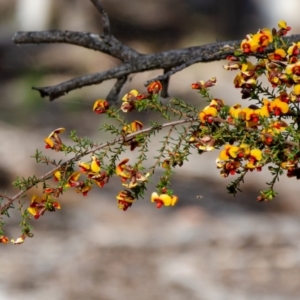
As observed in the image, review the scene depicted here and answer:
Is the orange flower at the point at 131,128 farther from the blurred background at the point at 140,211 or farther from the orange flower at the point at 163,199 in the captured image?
the blurred background at the point at 140,211

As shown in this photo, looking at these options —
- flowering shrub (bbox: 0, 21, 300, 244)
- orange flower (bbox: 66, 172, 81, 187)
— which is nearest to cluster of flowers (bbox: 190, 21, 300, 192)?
flowering shrub (bbox: 0, 21, 300, 244)

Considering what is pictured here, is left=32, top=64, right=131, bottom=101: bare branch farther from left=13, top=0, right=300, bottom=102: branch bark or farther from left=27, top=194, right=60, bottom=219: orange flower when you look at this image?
left=27, top=194, right=60, bottom=219: orange flower

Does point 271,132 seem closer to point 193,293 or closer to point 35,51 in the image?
point 193,293

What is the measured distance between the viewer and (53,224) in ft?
11.3

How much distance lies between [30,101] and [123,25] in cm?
116

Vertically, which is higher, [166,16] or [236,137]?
[166,16]

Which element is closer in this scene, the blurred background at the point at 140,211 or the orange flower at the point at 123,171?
the orange flower at the point at 123,171

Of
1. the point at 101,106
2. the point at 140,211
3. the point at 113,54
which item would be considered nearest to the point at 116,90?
the point at 113,54

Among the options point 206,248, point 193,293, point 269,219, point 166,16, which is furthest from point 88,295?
point 166,16

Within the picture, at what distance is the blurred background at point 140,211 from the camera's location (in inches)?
111

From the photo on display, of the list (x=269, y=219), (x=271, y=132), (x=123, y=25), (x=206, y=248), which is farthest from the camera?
(x=123, y=25)

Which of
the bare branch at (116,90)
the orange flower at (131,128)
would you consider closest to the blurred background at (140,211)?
the bare branch at (116,90)

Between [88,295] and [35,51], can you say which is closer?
[88,295]

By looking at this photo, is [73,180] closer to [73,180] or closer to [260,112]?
[73,180]
